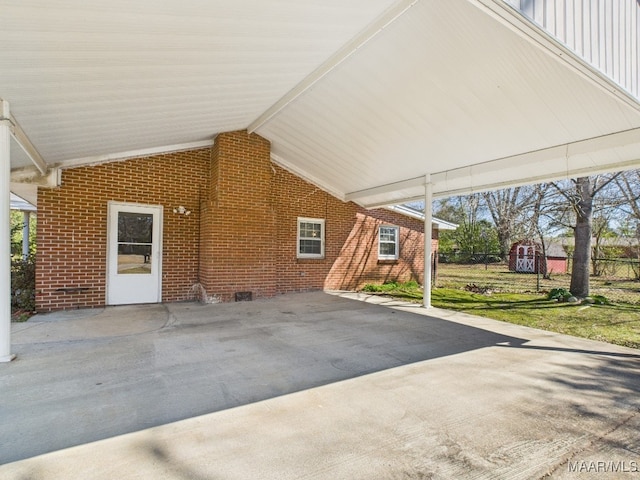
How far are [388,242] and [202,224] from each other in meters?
6.32

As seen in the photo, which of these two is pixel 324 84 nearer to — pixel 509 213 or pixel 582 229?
pixel 582 229

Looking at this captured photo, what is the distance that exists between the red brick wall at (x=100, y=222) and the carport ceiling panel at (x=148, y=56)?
3.72 ft

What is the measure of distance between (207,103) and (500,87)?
4.37m

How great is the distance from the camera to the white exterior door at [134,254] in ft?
23.0

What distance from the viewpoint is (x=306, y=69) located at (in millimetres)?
4934

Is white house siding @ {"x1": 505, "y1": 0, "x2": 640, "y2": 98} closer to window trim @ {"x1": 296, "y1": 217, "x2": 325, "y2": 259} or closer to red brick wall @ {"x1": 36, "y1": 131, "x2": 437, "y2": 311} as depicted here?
red brick wall @ {"x1": 36, "y1": 131, "x2": 437, "y2": 311}

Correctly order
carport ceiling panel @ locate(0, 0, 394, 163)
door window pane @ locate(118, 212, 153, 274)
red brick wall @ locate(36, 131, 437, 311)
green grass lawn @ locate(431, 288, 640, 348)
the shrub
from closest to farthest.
→ carport ceiling panel @ locate(0, 0, 394, 163)
green grass lawn @ locate(431, 288, 640, 348)
red brick wall @ locate(36, 131, 437, 311)
door window pane @ locate(118, 212, 153, 274)
the shrub

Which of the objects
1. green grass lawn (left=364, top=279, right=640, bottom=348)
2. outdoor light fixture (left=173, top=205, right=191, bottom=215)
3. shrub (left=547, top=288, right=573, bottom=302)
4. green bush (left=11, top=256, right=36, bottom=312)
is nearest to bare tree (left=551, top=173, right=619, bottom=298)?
shrub (left=547, top=288, right=573, bottom=302)

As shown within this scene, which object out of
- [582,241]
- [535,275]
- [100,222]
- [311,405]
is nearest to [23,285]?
[100,222]

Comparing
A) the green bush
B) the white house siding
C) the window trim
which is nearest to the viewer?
the white house siding

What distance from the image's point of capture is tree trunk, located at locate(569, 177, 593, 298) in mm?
9891

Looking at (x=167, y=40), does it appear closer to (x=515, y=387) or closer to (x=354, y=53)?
(x=354, y=53)

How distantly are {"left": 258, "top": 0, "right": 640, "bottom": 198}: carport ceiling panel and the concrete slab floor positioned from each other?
328 cm

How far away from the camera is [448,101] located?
16.6 ft
